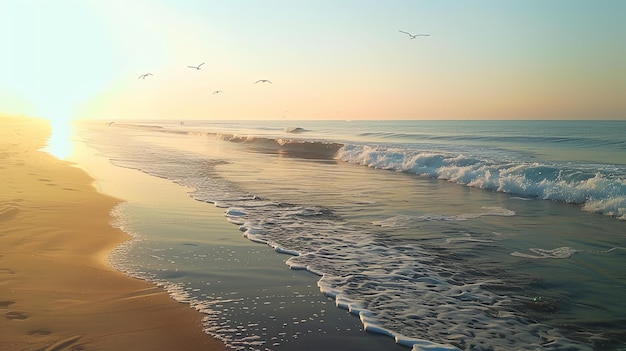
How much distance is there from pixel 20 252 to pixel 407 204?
9.08 m

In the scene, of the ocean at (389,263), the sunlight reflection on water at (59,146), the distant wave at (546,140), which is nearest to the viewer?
the ocean at (389,263)

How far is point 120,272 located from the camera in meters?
6.30

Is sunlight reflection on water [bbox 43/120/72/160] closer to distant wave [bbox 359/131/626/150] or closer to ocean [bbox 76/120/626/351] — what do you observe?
ocean [bbox 76/120/626/351]

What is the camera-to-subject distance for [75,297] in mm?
5262

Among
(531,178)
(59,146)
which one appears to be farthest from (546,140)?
(59,146)

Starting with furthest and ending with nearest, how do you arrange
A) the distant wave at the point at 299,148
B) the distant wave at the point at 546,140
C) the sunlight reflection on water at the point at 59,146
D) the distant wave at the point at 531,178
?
the distant wave at the point at 546,140 < the distant wave at the point at 299,148 < the sunlight reflection on water at the point at 59,146 < the distant wave at the point at 531,178

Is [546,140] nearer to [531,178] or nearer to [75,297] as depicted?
[531,178]

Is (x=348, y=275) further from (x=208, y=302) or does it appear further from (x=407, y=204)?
(x=407, y=204)

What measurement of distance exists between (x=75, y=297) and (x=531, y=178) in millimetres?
16139

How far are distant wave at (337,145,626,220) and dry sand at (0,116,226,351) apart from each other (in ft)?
37.1

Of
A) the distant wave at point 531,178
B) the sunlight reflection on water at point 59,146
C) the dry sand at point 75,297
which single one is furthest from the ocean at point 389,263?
the sunlight reflection on water at point 59,146

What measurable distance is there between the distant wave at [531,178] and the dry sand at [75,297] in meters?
11.3

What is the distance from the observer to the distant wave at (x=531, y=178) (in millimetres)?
13547

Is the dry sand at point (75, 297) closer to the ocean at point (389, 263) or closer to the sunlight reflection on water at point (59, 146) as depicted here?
the ocean at point (389, 263)
